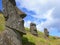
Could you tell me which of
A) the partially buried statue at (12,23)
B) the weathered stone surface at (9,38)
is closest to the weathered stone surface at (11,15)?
the partially buried statue at (12,23)

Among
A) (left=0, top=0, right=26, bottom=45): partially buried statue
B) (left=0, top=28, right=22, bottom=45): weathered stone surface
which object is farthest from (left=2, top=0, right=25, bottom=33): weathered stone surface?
(left=0, top=28, right=22, bottom=45): weathered stone surface

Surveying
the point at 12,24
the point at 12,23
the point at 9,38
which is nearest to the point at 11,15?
the point at 12,23

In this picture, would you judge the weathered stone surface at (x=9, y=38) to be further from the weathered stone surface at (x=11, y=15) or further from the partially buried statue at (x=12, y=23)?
the weathered stone surface at (x=11, y=15)

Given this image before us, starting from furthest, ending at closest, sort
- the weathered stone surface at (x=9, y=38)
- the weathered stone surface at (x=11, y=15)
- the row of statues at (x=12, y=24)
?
1. the weathered stone surface at (x=11, y=15)
2. the row of statues at (x=12, y=24)
3. the weathered stone surface at (x=9, y=38)

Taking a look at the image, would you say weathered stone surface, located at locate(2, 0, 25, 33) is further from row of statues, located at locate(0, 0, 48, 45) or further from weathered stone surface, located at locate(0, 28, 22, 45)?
weathered stone surface, located at locate(0, 28, 22, 45)

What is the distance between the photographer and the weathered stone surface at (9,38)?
19.5 meters

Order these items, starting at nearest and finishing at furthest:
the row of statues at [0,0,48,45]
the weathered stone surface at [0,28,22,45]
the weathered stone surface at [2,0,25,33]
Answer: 1. the weathered stone surface at [0,28,22,45]
2. the row of statues at [0,0,48,45]
3. the weathered stone surface at [2,0,25,33]

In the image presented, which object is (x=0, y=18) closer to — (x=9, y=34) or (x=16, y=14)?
(x=16, y=14)

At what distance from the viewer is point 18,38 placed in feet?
69.0

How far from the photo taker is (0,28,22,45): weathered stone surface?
19.5 m

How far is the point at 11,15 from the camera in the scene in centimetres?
2152

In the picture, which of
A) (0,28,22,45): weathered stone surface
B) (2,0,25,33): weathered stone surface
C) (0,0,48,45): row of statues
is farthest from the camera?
(2,0,25,33): weathered stone surface

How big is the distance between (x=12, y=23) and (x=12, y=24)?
0.10 metres

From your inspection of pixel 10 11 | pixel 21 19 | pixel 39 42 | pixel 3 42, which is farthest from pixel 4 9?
pixel 39 42
